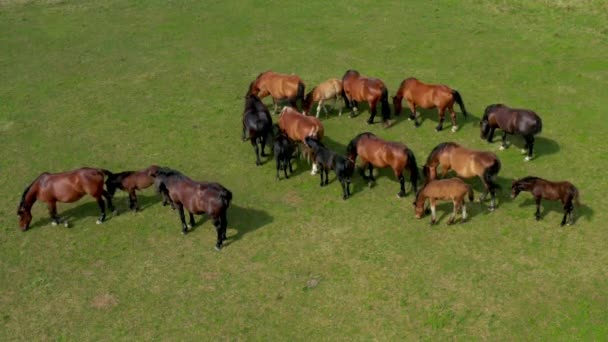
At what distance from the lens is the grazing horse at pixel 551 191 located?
1089cm

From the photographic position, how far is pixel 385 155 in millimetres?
12180

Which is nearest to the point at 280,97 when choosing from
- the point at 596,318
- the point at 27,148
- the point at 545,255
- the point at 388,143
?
the point at 388,143

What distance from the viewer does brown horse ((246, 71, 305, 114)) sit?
1561 centimetres

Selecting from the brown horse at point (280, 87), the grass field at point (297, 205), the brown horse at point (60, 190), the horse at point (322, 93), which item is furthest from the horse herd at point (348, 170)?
the brown horse at point (280, 87)

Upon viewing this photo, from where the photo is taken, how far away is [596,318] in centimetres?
923

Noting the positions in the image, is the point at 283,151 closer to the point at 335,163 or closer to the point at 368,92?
the point at 335,163

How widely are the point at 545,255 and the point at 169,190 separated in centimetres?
728

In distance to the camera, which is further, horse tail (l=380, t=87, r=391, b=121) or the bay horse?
horse tail (l=380, t=87, r=391, b=121)

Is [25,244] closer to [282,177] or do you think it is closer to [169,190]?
[169,190]

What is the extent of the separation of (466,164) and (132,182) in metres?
7.04

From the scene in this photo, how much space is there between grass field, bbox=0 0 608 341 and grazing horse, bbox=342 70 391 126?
18.5 inches

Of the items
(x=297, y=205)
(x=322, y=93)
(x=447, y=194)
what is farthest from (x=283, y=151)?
(x=447, y=194)

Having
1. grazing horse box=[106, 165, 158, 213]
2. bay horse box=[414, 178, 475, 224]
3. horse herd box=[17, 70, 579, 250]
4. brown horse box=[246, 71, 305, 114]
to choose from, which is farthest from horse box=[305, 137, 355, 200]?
grazing horse box=[106, 165, 158, 213]

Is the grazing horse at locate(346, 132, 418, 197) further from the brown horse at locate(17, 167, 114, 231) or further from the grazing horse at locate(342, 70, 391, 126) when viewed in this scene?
the brown horse at locate(17, 167, 114, 231)
